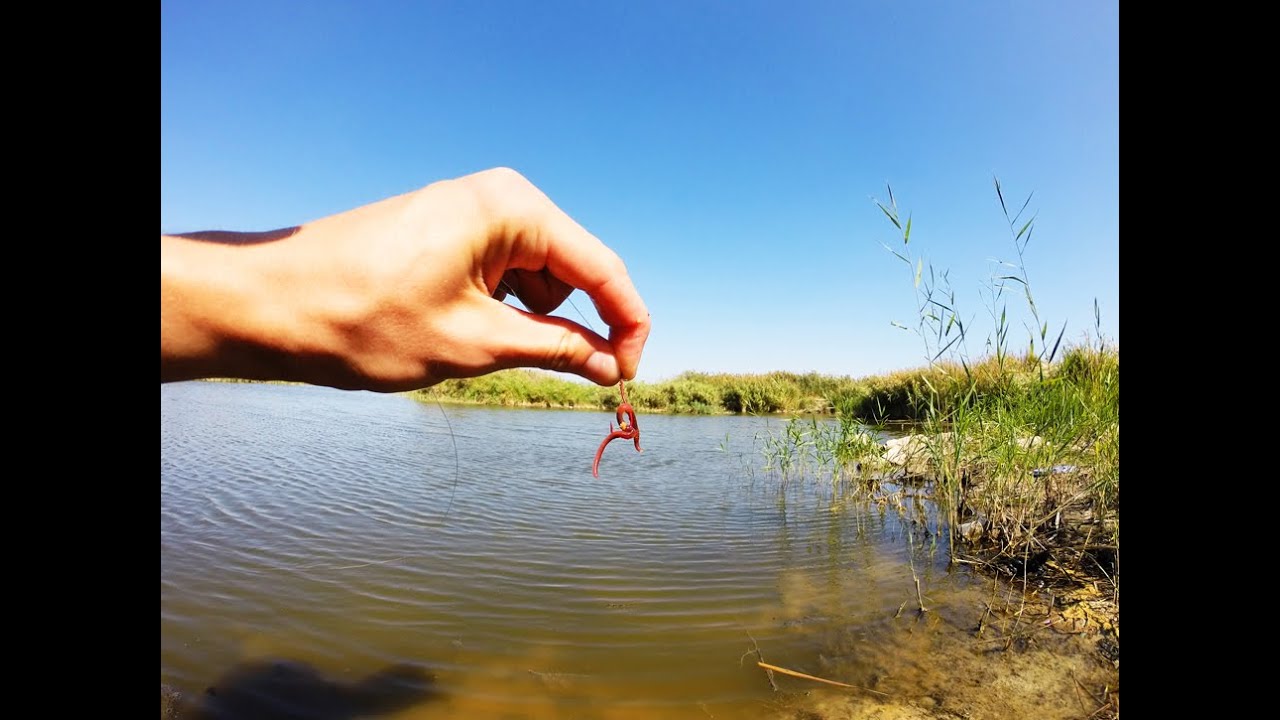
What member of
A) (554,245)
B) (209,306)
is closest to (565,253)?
(554,245)

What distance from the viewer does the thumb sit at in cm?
132

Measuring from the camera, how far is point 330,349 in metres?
1.19

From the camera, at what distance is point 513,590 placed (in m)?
4.49

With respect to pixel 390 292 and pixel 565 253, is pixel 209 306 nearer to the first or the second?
pixel 390 292

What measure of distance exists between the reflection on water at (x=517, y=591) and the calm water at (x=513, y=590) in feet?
0.06

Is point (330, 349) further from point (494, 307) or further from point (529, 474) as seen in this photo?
point (529, 474)

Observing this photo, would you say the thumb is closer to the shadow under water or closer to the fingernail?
the fingernail

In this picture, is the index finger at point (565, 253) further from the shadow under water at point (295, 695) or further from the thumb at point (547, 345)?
the shadow under water at point (295, 695)

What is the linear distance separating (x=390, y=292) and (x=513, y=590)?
12.7 feet

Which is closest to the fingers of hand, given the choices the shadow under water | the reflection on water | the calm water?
the calm water

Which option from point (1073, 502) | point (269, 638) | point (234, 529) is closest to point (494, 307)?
point (269, 638)
